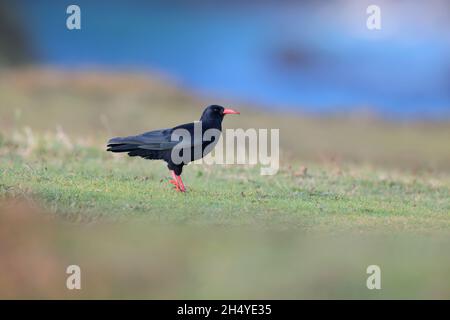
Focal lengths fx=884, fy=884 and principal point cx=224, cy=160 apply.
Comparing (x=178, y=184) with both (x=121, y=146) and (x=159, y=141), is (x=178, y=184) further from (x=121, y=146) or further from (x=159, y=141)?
(x=121, y=146)

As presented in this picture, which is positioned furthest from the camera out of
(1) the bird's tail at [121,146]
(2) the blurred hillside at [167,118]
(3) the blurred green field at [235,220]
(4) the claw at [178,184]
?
(2) the blurred hillside at [167,118]

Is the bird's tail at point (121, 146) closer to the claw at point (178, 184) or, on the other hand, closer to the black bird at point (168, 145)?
the black bird at point (168, 145)

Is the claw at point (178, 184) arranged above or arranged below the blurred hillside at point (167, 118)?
below

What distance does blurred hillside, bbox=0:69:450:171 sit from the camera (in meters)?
27.0

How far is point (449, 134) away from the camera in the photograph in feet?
108

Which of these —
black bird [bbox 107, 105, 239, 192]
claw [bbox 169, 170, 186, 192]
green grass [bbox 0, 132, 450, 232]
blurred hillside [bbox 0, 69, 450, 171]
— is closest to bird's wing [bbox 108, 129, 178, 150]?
black bird [bbox 107, 105, 239, 192]

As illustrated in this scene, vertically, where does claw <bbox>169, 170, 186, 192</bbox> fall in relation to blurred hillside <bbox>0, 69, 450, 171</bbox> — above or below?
below

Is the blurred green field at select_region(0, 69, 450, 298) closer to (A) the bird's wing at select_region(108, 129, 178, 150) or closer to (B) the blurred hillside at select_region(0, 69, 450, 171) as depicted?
(A) the bird's wing at select_region(108, 129, 178, 150)

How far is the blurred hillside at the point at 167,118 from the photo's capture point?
27.0 meters

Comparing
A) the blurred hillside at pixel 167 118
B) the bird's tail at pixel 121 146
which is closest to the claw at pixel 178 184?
the bird's tail at pixel 121 146

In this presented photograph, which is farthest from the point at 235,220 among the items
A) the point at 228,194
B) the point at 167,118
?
the point at 167,118

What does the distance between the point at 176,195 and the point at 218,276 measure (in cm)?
321

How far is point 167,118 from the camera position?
1258 inches

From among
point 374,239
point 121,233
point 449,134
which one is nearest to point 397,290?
→ point 374,239
